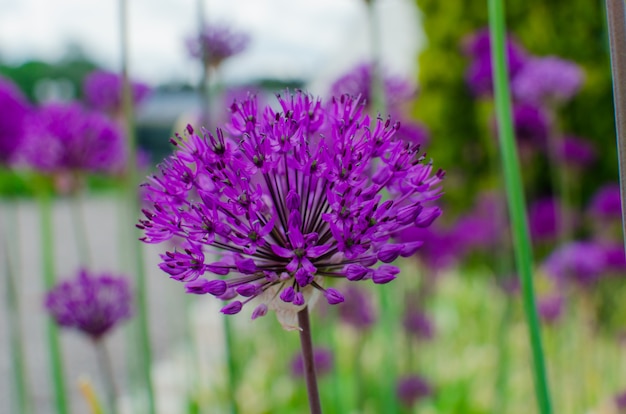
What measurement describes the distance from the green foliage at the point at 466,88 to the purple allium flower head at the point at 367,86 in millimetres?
2161

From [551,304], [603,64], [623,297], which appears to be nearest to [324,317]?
[551,304]

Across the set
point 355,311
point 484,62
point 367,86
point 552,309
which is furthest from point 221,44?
point 552,309

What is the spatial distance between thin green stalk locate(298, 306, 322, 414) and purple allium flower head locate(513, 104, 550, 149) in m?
1.45

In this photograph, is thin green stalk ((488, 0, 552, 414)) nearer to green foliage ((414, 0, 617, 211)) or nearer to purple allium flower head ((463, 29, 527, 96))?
purple allium flower head ((463, 29, 527, 96))

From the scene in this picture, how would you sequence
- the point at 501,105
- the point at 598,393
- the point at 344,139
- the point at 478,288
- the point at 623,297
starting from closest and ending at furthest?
the point at 344,139, the point at 501,105, the point at 598,393, the point at 623,297, the point at 478,288

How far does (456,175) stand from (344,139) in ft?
10.9

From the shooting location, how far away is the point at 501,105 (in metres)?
0.65

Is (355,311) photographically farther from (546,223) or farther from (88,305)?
(546,223)

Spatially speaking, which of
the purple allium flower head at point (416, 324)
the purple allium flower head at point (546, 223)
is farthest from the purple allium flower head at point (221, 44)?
the purple allium flower head at point (546, 223)

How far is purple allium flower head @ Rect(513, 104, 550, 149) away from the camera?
183 centimetres

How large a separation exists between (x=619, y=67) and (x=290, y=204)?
0.24 m

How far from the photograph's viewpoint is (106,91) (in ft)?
6.23

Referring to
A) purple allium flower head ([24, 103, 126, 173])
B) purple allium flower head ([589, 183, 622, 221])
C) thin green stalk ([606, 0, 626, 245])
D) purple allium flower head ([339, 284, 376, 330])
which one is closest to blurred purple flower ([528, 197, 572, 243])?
purple allium flower head ([589, 183, 622, 221])

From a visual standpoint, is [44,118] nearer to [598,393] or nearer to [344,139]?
[344,139]
